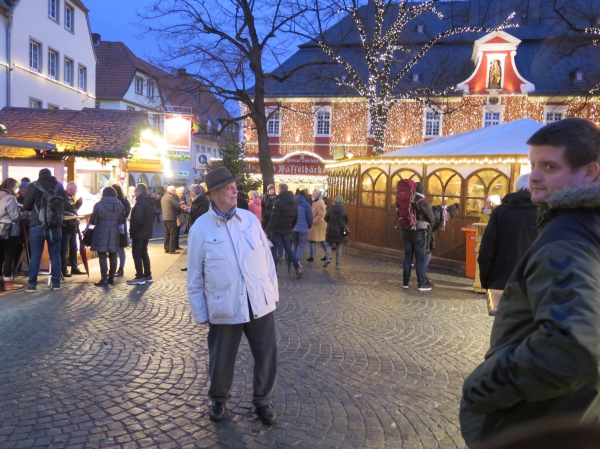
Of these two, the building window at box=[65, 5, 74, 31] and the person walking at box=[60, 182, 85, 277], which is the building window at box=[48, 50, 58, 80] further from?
the person walking at box=[60, 182, 85, 277]

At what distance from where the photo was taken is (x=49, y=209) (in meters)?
8.35

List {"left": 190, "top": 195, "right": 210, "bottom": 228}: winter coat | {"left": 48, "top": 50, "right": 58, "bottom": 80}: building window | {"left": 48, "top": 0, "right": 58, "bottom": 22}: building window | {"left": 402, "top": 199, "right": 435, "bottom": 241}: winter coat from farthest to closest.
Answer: {"left": 48, "top": 50, "right": 58, "bottom": 80}: building window
{"left": 48, "top": 0, "right": 58, "bottom": 22}: building window
{"left": 190, "top": 195, "right": 210, "bottom": 228}: winter coat
{"left": 402, "top": 199, "right": 435, "bottom": 241}: winter coat

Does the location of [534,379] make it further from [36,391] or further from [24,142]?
[24,142]

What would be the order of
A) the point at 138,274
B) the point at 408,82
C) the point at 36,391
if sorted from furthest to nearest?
1. the point at 408,82
2. the point at 138,274
3. the point at 36,391

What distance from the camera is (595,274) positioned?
4.76ft

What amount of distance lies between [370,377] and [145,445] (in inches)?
85.3

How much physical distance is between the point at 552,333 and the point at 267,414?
2805mm

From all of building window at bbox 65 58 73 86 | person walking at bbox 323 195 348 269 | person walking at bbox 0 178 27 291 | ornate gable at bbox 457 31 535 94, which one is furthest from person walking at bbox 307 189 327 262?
ornate gable at bbox 457 31 535 94

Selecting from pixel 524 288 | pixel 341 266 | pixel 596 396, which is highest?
pixel 524 288

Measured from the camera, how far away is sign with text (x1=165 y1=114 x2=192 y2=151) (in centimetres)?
1969

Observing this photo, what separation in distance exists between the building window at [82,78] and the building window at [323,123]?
14993 mm

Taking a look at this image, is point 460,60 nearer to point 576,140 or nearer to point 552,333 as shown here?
point 576,140

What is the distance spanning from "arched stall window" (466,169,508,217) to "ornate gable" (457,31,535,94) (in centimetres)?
2397

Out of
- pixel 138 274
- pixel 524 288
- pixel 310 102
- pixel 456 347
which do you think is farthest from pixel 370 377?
pixel 310 102
